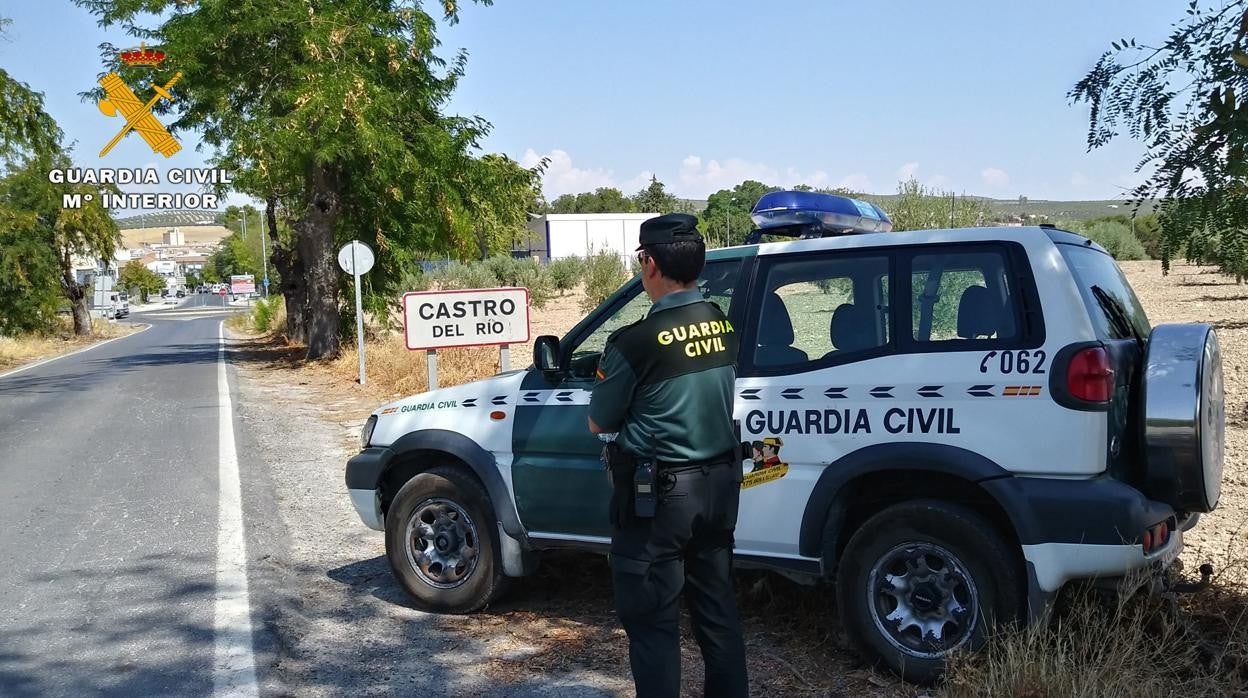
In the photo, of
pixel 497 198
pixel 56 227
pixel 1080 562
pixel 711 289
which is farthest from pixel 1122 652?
pixel 56 227

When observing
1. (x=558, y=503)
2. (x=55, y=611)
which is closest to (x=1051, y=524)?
(x=558, y=503)

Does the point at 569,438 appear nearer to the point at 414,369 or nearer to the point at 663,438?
the point at 663,438

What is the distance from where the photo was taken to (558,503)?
5078 millimetres

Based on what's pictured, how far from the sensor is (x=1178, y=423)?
13.0 ft

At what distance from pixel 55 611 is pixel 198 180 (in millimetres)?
20604

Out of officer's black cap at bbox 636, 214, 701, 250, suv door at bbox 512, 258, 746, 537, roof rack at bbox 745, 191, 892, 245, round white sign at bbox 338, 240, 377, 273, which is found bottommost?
suv door at bbox 512, 258, 746, 537

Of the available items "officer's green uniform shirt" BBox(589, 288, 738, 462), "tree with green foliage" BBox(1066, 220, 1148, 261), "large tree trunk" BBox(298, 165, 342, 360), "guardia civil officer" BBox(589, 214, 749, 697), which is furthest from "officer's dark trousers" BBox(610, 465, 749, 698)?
"tree with green foliage" BBox(1066, 220, 1148, 261)

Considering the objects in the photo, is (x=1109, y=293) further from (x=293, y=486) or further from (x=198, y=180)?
(x=198, y=180)

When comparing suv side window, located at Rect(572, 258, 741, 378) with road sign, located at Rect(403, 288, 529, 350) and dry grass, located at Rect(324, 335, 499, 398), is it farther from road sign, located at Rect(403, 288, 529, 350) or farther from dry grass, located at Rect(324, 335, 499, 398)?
Answer: dry grass, located at Rect(324, 335, 499, 398)

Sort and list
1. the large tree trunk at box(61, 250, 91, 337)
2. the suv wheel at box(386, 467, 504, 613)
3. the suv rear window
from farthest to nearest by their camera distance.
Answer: the large tree trunk at box(61, 250, 91, 337) < the suv wheel at box(386, 467, 504, 613) < the suv rear window

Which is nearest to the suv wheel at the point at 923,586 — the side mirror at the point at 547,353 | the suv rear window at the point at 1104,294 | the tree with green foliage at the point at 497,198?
the suv rear window at the point at 1104,294

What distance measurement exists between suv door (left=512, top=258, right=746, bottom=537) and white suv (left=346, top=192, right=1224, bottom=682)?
1 cm

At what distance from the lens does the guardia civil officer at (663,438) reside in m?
3.45

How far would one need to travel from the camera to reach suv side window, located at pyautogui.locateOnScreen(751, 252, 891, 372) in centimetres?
453
